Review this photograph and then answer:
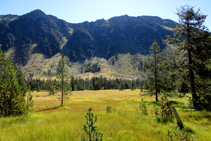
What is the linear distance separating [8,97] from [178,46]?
21.0 metres

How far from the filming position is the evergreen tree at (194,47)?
15.0 m

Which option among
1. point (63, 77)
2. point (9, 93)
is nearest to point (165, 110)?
point (9, 93)

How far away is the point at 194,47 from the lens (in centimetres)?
1478

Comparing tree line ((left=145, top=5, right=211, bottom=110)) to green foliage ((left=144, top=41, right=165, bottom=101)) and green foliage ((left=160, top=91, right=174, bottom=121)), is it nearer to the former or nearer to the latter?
green foliage ((left=160, top=91, right=174, bottom=121))

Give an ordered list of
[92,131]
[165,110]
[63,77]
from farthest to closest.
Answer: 1. [63,77]
2. [165,110]
3. [92,131]

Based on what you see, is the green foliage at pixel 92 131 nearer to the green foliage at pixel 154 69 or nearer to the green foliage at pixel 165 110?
the green foliage at pixel 165 110

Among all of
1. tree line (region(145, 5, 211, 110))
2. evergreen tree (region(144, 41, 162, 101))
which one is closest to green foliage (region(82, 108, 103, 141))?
tree line (region(145, 5, 211, 110))

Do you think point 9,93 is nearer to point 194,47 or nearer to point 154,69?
point 194,47

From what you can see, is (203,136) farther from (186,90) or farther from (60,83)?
(60,83)

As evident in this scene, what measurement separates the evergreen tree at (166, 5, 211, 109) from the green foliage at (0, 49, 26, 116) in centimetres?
1956

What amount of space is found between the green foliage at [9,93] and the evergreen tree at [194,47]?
64.2 feet

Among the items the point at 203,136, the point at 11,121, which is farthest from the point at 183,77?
the point at 11,121

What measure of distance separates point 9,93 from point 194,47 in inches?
830

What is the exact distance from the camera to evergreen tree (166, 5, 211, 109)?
15.0 metres
